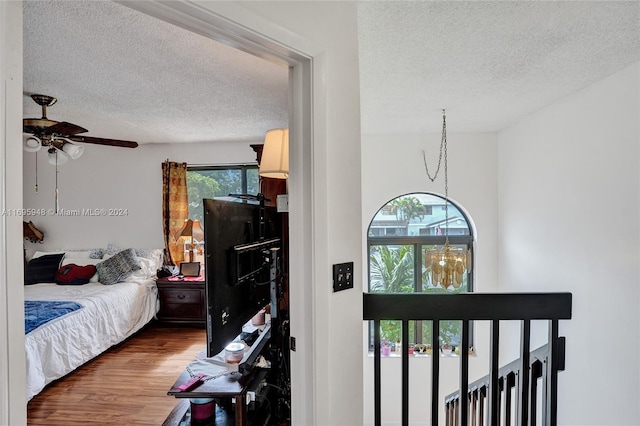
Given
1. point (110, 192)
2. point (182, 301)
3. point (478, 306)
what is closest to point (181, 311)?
point (182, 301)

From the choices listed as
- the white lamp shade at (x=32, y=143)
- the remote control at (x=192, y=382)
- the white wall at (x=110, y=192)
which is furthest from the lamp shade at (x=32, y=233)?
the remote control at (x=192, y=382)

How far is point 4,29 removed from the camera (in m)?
0.68

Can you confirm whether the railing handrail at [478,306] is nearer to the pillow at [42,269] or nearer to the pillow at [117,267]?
the pillow at [117,267]

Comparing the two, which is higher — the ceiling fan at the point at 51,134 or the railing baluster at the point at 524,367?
the ceiling fan at the point at 51,134

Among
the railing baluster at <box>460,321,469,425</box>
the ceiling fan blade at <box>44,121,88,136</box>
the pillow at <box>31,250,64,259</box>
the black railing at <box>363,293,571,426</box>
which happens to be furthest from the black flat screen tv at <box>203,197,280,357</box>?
the pillow at <box>31,250,64,259</box>

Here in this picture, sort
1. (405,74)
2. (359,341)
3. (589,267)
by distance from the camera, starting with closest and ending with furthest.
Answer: (359,341) < (405,74) < (589,267)

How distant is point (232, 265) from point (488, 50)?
1.76 meters

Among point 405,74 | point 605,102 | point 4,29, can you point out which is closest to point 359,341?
point 4,29

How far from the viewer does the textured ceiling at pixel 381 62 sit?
1563 mm

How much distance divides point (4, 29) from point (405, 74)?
2006 mm

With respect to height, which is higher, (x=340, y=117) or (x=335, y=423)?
(x=340, y=117)

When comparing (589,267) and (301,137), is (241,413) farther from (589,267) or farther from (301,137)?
(589,267)

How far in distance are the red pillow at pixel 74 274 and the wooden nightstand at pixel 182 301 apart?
75cm

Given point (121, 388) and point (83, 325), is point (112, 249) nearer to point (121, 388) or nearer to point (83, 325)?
point (83, 325)
